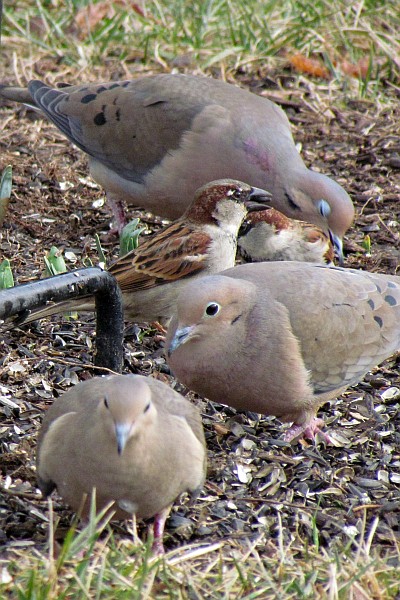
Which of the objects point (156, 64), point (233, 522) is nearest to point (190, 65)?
point (156, 64)

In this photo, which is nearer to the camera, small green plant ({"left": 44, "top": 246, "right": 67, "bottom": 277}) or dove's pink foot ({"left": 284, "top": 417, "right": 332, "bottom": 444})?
dove's pink foot ({"left": 284, "top": 417, "right": 332, "bottom": 444})

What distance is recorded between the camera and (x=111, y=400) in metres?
2.96

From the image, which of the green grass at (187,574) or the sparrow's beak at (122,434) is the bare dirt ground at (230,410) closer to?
the green grass at (187,574)

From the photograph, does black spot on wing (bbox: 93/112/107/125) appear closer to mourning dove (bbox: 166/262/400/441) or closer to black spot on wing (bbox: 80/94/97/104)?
black spot on wing (bbox: 80/94/97/104)

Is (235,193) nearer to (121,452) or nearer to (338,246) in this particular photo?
(338,246)

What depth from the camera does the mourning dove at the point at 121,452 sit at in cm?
297

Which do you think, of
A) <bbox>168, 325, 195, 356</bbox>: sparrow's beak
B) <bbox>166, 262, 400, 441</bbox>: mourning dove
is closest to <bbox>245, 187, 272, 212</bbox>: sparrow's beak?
<bbox>166, 262, 400, 441</bbox>: mourning dove

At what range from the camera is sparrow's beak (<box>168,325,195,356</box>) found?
147 inches

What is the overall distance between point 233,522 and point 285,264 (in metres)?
1.26

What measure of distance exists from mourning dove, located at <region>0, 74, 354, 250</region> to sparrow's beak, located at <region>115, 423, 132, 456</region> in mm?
2787

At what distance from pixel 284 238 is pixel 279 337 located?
150 centimetres

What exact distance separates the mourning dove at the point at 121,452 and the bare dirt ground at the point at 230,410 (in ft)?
0.88

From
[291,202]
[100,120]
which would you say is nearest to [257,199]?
[291,202]

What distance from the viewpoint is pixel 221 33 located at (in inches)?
317
